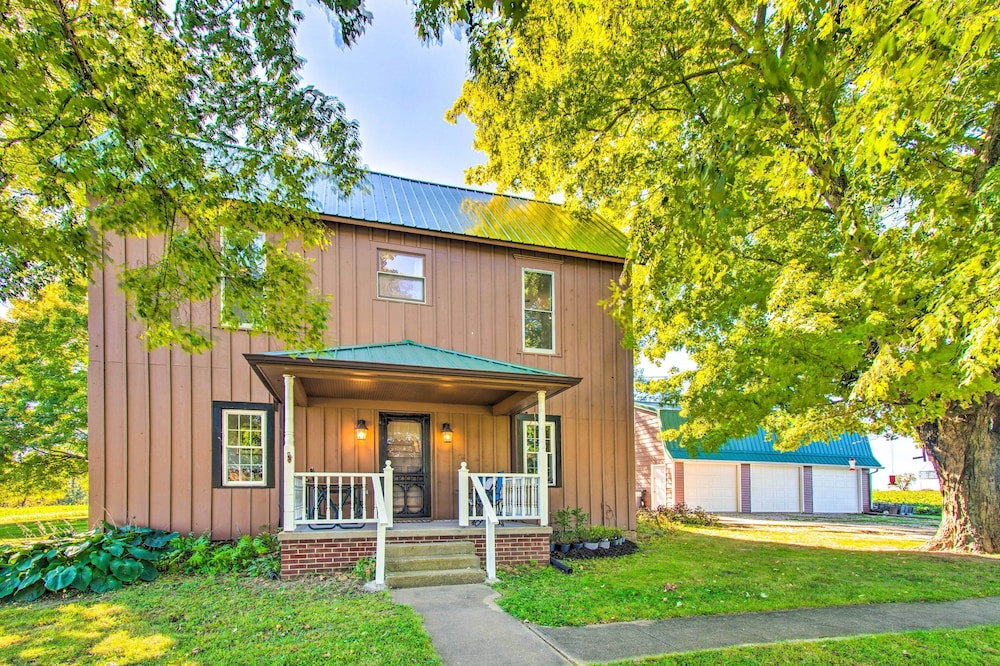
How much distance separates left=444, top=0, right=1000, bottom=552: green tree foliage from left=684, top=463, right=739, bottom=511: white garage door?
849 cm

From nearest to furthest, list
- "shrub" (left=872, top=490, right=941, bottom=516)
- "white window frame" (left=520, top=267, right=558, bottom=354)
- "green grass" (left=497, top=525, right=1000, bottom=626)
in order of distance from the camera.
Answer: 1. "green grass" (left=497, top=525, right=1000, bottom=626)
2. "white window frame" (left=520, top=267, right=558, bottom=354)
3. "shrub" (left=872, top=490, right=941, bottom=516)

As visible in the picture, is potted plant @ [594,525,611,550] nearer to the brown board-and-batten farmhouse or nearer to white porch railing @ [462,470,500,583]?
the brown board-and-batten farmhouse

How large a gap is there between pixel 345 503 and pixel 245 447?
1864 millimetres

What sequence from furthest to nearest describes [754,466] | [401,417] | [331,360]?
[754,466], [401,417], [331,360]

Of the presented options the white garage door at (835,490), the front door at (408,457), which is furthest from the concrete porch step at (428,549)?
the white garage door at (835,490)

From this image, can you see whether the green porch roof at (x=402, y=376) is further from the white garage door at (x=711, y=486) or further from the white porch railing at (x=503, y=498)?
the white garage door at (x=711, y=486)

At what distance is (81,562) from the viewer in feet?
23.2

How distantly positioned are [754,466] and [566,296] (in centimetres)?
1472

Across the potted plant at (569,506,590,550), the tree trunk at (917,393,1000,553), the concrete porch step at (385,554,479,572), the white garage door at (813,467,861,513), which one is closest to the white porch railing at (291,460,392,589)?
the concrete porch step at (385,554,479,572)

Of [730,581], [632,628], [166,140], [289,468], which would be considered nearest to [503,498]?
[289,468]

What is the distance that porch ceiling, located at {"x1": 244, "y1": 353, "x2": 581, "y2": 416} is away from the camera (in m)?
7.40

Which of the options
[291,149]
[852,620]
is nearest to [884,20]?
[291,149]

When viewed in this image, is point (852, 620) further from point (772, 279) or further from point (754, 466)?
point (754, 466)

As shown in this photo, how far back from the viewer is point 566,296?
1147 centimetres
